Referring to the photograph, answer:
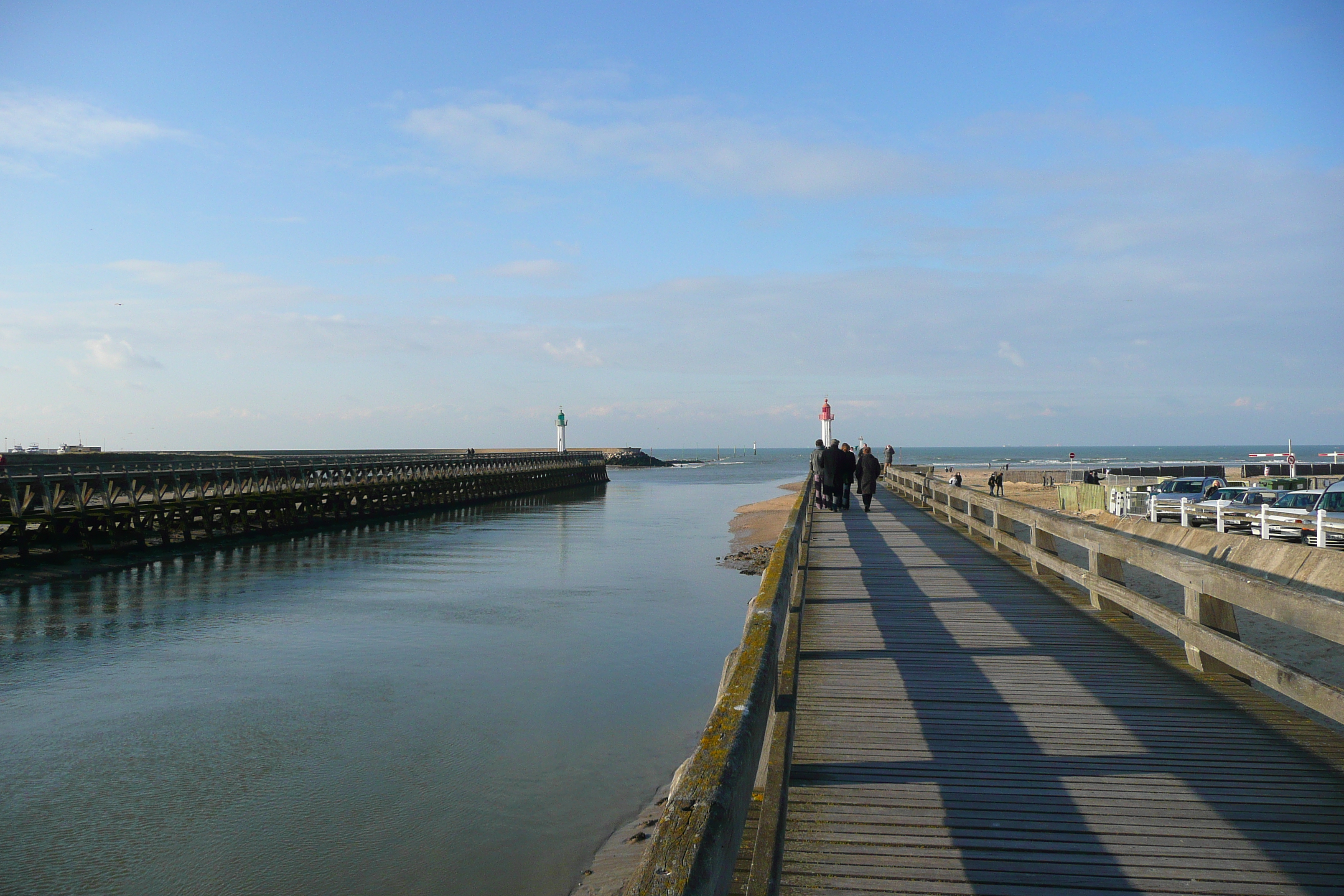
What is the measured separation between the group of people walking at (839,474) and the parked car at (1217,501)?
7.36 metres

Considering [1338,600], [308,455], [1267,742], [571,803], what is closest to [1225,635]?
[1267,742]

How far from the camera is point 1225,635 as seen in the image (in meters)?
5.26

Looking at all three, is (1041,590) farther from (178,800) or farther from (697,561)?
(697,561)

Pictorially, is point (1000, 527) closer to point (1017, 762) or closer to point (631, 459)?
point (1017, 762)

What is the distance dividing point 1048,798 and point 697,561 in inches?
760

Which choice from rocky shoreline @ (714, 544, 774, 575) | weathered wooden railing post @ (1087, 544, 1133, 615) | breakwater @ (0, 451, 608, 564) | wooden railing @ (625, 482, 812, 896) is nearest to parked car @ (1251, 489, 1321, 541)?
rocky shoreline @ (714, 544, 774, 575)

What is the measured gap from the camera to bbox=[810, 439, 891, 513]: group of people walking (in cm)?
1959

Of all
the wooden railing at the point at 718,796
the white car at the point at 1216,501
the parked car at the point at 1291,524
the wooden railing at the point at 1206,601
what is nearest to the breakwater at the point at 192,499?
the wooden railing at the point at 1206,601

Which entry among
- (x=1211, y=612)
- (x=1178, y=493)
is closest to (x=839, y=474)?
(x=1178, y=493)

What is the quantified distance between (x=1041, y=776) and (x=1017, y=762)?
179 millimetres

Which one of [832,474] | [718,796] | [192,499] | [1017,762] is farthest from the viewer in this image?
[192,499]

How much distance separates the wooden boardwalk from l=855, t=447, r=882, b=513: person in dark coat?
547 inches

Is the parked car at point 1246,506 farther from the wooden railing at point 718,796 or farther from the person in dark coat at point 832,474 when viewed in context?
the wooden railing at point 718,796

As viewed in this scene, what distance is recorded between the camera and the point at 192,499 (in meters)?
25.7
